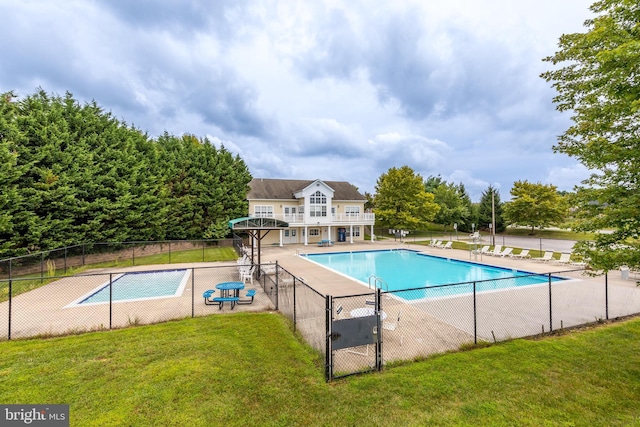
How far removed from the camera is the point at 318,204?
30.4 metres

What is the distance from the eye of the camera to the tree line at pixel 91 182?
15023 millimetres

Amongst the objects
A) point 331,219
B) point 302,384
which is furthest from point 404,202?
point 302,384

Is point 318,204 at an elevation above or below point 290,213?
above

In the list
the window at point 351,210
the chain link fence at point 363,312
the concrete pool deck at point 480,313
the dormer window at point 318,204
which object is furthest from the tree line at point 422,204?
the chain link fence at point 363,312

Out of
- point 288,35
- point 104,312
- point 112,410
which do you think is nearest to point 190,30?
point 288,35

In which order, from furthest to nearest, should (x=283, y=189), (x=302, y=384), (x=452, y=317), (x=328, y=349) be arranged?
(x=283, y=189) < (x=452, y=317) < (x=328, y=349) < (x=302, y=384)

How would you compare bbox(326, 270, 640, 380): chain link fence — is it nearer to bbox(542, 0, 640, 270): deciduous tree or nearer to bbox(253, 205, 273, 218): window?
bbox(542, 0, 640, 270): deciduous tree

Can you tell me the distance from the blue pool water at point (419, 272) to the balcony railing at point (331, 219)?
642cm

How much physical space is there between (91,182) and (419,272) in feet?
74.3

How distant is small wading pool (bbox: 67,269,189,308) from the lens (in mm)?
10422

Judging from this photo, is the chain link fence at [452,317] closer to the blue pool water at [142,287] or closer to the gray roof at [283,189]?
the blue pool water at [142,287]

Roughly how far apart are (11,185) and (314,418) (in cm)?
1996

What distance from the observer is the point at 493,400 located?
4.08m

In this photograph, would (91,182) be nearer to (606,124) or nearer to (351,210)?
(606,124)
